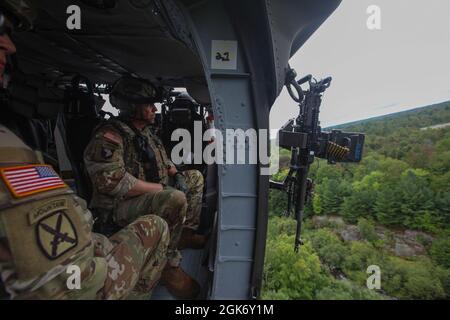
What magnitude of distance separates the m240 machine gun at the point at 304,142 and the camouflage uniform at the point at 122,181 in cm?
86

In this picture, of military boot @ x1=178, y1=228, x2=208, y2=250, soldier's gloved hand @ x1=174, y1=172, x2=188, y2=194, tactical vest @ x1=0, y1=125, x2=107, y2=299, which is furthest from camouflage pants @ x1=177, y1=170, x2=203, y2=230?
tactical vest @ x1=0, y1=125, x2=107, y2=299

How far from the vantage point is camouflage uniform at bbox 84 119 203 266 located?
6.15 feet

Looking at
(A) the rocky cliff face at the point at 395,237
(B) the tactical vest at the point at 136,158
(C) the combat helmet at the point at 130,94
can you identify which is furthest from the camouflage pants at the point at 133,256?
(A) the rocky cliff face at the point at 395,237

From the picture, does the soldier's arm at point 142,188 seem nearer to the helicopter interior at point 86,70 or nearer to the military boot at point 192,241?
the helicopter interior at point 86,70

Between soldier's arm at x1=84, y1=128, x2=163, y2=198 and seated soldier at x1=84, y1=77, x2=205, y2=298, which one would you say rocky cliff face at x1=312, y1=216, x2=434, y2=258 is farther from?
soldier's arm at x1=84, y1=128, x2=163, y2=198

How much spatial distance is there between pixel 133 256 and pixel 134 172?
3.17ft

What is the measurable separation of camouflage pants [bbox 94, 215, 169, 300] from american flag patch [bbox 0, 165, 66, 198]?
13.5 inches

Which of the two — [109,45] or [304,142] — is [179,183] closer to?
[304,142]

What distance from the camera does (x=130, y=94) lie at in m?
2.18

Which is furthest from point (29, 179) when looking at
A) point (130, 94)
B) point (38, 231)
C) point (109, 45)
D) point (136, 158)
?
point (109, 45)

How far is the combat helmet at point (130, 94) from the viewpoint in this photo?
217 centimetres
